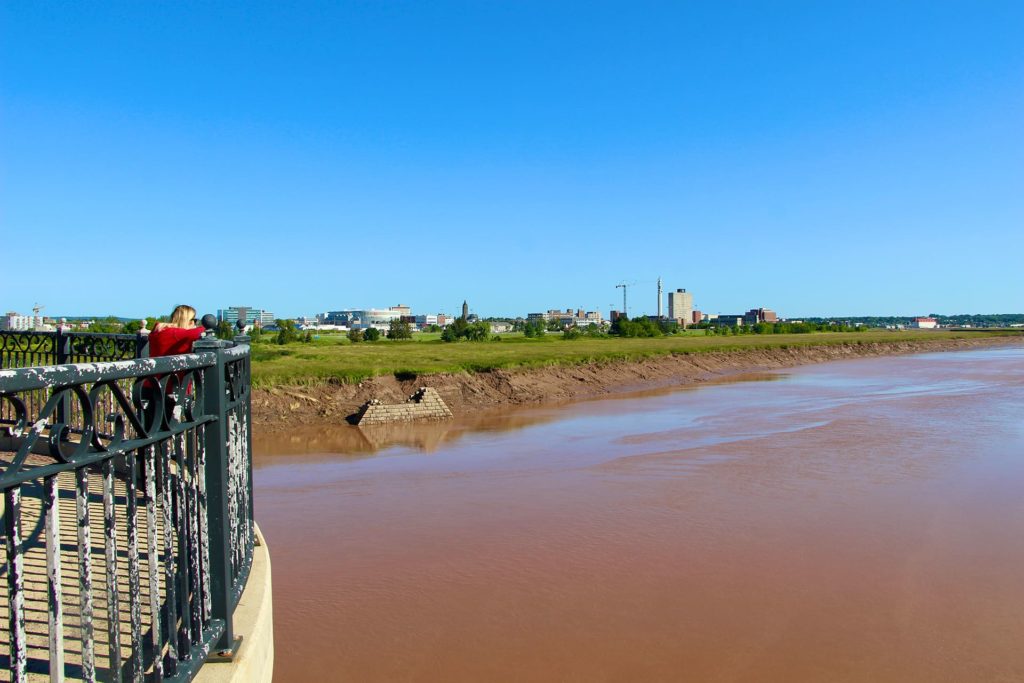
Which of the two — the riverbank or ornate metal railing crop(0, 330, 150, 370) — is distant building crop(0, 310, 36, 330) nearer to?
ornate metal railing crop(0, 330, 150, 370)

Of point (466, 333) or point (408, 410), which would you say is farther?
point (466, 333)

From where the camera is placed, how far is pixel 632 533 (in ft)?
35.0

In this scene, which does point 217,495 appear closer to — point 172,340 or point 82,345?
point 172,340

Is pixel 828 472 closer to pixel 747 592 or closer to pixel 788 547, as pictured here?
pixel 788 547

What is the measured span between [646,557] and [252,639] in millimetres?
6700

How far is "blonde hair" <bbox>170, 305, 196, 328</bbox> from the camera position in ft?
19.9

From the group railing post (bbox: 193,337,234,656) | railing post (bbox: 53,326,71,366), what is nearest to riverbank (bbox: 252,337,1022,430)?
railing post (bbox: 53,326,71,366)

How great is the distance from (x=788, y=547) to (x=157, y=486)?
8719 mm

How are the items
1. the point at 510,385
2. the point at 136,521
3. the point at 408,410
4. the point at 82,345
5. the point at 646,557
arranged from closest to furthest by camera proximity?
1. the point at 136,521
2. the point at 82,345
3. the point at 646,557
4. the point at 408,410
5. the point at 510,385

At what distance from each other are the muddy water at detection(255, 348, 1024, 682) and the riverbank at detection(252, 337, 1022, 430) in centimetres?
Answer: 273

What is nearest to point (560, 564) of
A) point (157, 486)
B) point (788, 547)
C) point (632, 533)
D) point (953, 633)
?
point (632, 533)

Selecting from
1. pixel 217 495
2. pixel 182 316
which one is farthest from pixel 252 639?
pixel 182 316

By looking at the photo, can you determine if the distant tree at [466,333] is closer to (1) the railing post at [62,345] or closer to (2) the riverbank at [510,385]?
(2) the riverbank at [510,385]

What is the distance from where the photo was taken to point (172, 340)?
217 inches
